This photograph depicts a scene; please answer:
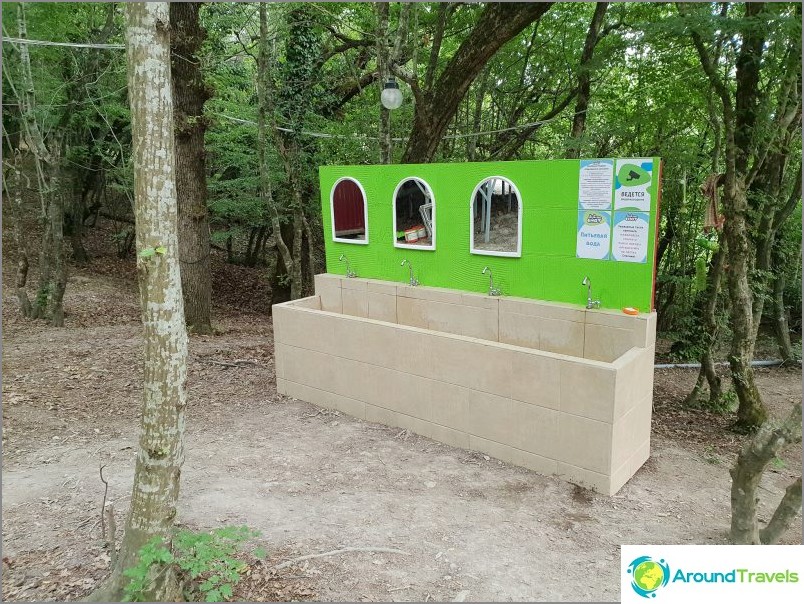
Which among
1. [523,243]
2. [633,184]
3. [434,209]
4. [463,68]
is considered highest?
[463,68]

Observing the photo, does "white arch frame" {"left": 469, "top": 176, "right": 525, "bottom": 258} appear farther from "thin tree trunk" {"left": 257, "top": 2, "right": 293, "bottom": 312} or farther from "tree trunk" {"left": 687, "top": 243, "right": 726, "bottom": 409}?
"thin tree trunk" {"left": 257, "top": 2, "right": 293, "bottom": 312}

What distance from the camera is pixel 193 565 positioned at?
2969mm

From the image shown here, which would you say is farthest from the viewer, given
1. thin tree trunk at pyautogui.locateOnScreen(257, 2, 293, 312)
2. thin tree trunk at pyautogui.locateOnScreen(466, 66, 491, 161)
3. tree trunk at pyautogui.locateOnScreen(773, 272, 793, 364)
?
thin tree trunk at pyautogui.locateOnScreen(466, 66, 491, 161)

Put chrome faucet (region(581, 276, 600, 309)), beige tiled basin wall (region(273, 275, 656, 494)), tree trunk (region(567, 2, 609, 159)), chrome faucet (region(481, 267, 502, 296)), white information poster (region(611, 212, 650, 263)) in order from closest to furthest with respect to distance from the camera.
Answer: beige tiled basin wall (region(273, 275, 656, 494)) → white information poster (region(611, 212, 650, 263)) → chrome faucet (region(581, 276, 600, 309)) → chrome faucet (region(481, 267, 502, 296)) → tree trunk (region(567, 2, 609, 159))

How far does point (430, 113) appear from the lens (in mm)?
8219

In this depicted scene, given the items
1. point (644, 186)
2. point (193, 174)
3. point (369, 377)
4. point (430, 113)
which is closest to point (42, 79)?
point (193, 174)

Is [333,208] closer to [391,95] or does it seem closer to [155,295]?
[391,95]

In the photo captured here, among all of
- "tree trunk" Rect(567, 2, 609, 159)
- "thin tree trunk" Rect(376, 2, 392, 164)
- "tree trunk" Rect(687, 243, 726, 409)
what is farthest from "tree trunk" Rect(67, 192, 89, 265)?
"tree trunk" Rect(687, 243, 726, 409)

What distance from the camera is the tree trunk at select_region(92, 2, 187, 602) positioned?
280 centimetres

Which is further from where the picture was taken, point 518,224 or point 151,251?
point 518,224

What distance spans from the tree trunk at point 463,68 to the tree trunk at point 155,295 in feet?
16.7

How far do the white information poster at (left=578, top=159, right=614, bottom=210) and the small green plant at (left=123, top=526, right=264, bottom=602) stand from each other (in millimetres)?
3823

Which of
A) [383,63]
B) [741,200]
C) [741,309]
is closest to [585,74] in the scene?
[383,63]

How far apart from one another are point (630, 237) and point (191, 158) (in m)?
6.38
